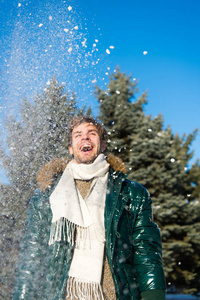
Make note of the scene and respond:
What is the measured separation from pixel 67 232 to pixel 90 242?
5.9 inches

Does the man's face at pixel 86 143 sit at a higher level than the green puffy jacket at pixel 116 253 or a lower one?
higher

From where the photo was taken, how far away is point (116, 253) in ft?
6.33

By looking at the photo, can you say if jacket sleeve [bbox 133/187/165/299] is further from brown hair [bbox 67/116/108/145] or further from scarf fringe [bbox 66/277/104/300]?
brown hair [bbox 67/116/108/145]

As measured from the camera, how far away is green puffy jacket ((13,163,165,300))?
1889 mm

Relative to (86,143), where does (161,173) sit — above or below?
above

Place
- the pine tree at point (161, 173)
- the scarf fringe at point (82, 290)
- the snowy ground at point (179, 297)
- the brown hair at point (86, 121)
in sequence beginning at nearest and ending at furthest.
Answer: the scarf fringe at point (82, 290), the brown hair at point (86, 121), the pine tree at point (161, 173), the snowy ground at point (179, 297)

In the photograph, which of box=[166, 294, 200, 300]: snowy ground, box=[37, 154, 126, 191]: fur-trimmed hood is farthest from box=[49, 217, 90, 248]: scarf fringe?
box=[166, 294, 200, 300]: snowy ground

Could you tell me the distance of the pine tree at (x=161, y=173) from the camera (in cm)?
1040

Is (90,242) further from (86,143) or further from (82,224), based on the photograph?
(86,143)

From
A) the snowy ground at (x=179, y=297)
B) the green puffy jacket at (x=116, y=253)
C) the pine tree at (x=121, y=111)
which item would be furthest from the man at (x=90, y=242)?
the snowy ground at (x=179, y=297)

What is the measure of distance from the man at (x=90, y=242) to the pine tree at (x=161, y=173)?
26.6 feet

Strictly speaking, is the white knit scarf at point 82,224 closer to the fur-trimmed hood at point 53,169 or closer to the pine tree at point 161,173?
the fur-trimmed hood at point 53,169

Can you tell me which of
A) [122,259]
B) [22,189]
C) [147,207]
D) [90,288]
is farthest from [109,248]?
[22,189]

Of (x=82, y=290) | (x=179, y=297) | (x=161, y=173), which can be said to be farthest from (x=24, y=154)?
(x=179, y=297)
